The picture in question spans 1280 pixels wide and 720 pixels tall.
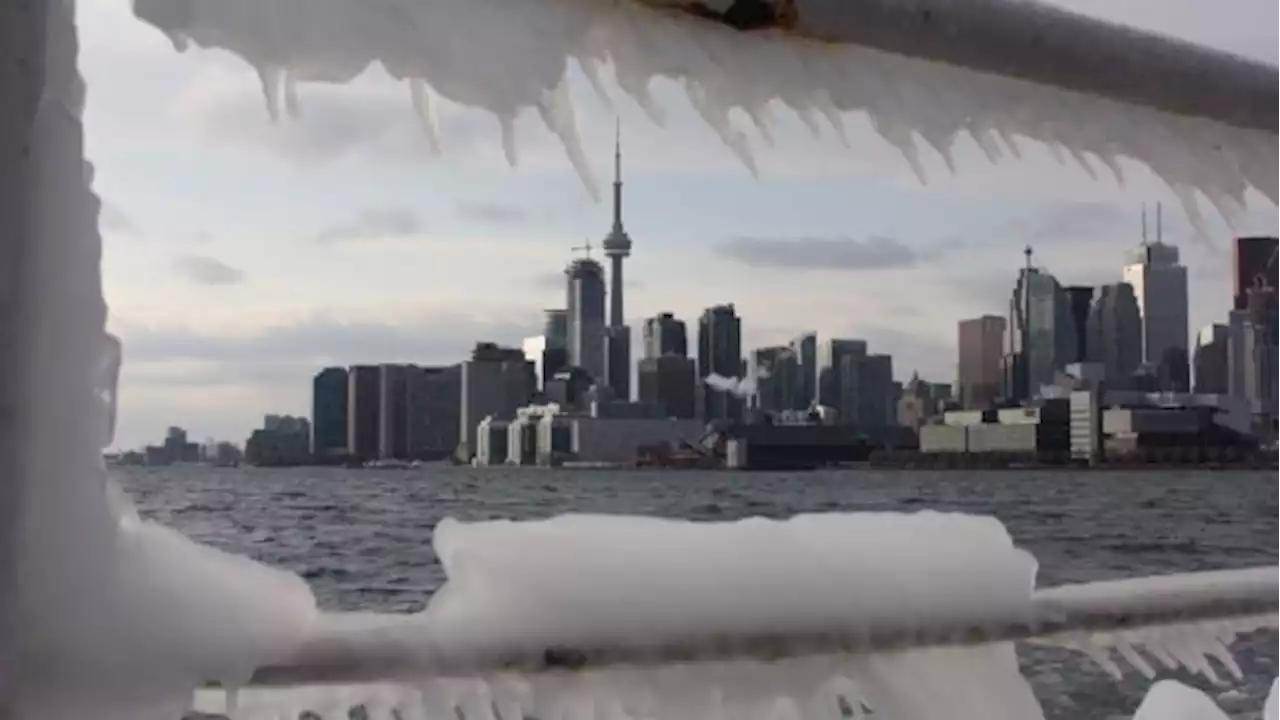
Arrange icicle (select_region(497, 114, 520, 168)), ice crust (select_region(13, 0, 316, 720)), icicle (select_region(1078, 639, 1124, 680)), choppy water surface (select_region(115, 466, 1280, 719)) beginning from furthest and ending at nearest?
choppy water surface (select_region(115, 466, 1280, 719)) < icicle (select_region(1078, 639, 1124, 680)) < icicle (select_region(497, 114, 520, 168)) < ice crust (select_region(13, 0, 316, 720))

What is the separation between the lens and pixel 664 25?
505 mm

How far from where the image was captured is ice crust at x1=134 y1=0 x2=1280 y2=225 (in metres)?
0.43

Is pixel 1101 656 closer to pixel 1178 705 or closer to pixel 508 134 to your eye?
pixel 1178 705

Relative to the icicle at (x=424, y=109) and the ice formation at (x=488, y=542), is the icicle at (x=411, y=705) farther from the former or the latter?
the icicle at (x=424, y=109)

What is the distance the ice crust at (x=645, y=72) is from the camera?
0.43m

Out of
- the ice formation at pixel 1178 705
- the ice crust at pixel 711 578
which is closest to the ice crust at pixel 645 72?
the ice crust at pixel 711 578

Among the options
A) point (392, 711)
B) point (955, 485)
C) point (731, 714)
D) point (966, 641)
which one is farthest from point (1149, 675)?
point (955, 485)

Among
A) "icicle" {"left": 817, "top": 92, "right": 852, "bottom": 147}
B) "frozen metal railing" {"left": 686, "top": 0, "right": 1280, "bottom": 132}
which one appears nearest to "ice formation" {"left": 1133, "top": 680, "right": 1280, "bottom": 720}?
"frozen metal railing" {"left": 686, "top": 0, "right": 1280, "bottom": 132}

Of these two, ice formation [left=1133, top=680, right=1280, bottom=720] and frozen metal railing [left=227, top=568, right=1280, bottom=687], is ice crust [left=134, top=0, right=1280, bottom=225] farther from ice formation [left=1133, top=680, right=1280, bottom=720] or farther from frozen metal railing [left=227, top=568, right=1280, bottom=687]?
ice formation [left=1133, top=680, right=1280, bottom=720]

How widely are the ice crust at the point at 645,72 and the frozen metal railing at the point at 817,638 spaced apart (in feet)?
0.60

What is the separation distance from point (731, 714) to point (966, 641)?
135 millimetres

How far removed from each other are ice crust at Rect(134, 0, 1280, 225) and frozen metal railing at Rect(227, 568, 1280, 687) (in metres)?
0.18

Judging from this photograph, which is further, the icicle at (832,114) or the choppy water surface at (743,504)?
the choppy water surface at (743,504)

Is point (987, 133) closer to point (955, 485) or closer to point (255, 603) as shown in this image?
point (255, 603)
